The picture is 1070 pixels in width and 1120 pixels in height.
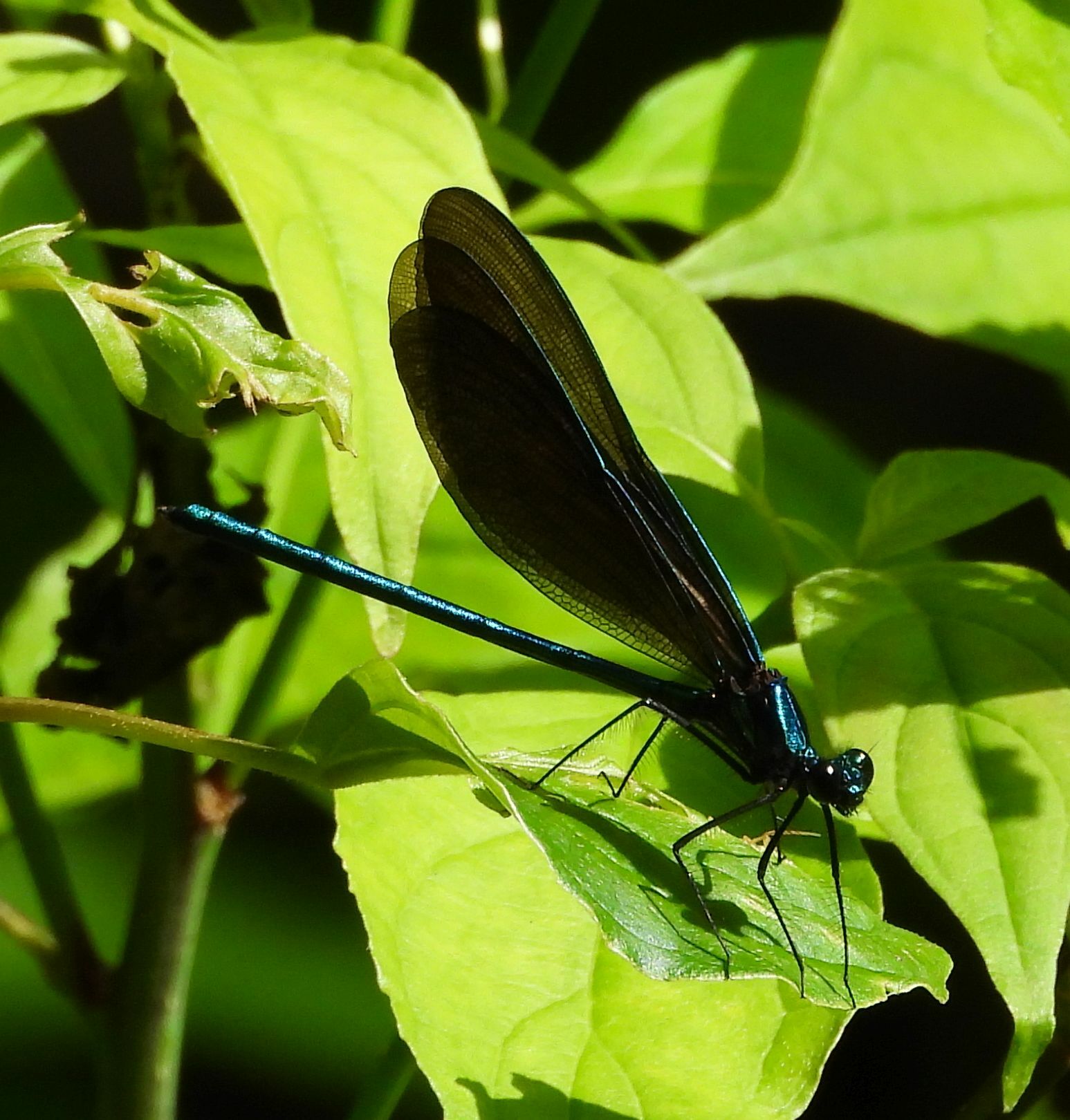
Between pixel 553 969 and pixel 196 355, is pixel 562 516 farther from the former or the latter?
pixel 196 355

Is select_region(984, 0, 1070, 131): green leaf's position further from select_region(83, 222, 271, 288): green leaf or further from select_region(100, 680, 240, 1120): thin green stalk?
select_region(100, 680, 240, 1120): thin green stalk

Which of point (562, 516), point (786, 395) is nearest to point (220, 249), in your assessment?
point (562, 516)

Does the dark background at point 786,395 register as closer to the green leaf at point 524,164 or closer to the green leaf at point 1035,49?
the green leaf at point 524,164

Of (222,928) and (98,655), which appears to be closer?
(98,655)

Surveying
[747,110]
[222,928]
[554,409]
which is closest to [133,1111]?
[554,409]

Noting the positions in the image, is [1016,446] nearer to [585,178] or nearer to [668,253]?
[668,253]

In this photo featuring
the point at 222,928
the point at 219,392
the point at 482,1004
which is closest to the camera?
the point at 219,392
